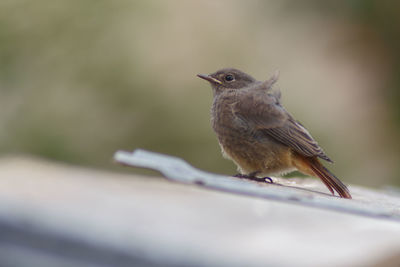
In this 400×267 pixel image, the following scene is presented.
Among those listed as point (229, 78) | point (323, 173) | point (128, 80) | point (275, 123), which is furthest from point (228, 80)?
point (128, 80)

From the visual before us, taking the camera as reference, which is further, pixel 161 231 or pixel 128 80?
pixel 128 80

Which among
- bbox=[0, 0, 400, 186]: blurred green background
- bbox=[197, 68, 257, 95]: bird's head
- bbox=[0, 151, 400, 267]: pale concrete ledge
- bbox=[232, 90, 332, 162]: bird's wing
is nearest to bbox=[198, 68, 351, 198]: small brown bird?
bbox=[232, 90, 332, 162]: bird's wing

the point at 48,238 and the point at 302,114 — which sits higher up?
the point at 302,114

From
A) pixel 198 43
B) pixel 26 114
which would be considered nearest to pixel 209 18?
pixel 198 43

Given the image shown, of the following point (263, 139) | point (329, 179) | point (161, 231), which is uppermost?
point (263, 139)

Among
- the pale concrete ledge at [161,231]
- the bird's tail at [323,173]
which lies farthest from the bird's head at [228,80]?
the pale concrete ledge at [161,231]

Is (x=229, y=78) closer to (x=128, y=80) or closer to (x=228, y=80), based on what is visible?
(x=228, y=80)

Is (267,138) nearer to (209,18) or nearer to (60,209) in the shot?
(60,209)
